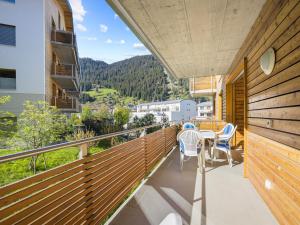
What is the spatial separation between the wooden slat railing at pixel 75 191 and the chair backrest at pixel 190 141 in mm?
1515

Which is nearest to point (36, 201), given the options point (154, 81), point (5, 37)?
point (5, 37)

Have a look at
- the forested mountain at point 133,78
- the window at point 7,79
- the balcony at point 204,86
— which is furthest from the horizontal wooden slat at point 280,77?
the forested mountain at point 133,78

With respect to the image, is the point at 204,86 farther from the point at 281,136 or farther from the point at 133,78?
the point at 133,78

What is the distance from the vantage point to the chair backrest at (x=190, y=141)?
13.8ft

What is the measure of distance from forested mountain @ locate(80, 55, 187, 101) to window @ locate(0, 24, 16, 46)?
50961mm

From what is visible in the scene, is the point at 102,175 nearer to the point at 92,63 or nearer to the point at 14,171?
the point at 14,171

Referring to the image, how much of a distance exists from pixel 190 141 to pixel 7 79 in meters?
9.40

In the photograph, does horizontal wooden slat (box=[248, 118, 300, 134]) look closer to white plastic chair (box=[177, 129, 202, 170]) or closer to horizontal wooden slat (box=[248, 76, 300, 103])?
horizontal wooden slat (box=[248, 76, 300, 103])

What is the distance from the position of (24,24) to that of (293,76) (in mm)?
11342

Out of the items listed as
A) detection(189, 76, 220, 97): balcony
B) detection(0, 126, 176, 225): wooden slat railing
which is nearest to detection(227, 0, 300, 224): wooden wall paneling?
detection(0, 126, 176, 225): wooden slat railing

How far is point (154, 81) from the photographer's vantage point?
6938 cm

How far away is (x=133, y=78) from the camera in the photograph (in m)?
73.1

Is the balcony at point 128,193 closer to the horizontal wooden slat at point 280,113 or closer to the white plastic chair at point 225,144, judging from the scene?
the white plastic chair at point 225,144

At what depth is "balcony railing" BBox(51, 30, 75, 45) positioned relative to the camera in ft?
35.9
